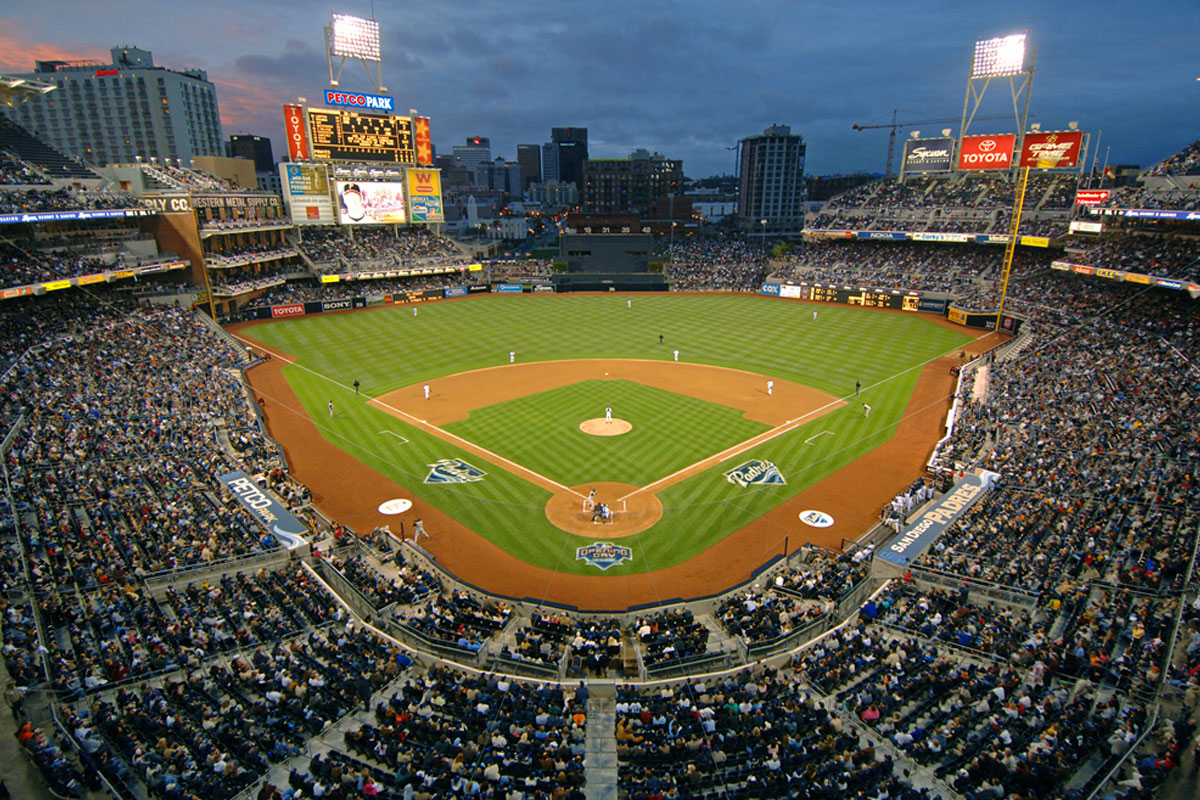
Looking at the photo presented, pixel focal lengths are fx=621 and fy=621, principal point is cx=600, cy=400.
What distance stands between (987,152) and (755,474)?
5970cm

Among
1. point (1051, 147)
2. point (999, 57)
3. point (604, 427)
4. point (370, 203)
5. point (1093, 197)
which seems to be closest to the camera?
point (604, 427)

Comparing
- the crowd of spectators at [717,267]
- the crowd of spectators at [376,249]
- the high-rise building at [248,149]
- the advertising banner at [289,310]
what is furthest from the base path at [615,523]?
the high-rise building at [248,149]

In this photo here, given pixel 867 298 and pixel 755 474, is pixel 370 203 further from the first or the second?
pixel 755 474

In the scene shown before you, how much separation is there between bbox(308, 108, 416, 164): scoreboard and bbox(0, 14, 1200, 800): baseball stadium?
14.4 m

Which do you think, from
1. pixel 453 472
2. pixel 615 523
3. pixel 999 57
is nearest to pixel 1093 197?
pixel 999 57

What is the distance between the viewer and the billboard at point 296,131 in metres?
66.1

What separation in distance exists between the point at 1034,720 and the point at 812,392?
28.6 meters

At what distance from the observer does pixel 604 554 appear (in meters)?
22.7

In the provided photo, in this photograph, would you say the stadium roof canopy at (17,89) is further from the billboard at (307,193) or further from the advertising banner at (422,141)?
the advertising banner at (422,141)

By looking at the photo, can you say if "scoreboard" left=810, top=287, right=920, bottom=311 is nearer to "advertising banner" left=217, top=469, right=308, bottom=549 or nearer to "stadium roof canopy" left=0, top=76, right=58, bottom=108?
"advertising banner" left=217, top=469, right=308, bottom=549

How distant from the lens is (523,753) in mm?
12305

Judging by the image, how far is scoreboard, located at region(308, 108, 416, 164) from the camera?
6794 cm

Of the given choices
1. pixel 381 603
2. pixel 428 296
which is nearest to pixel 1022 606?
pixel 381 603

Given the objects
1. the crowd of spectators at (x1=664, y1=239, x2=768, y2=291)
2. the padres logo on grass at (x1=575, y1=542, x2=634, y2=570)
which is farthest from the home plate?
the crowd of spectators at (x1=664, y1=239, x2=768, y2=291)
